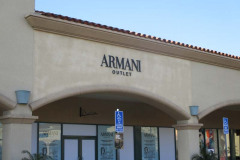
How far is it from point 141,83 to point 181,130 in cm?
345

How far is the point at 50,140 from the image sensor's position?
56.0ft

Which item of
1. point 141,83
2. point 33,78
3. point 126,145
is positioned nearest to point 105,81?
point 141,83

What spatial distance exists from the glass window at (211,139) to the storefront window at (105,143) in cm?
711

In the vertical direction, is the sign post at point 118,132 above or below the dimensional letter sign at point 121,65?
below

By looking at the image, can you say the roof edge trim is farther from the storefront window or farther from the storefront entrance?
the storefront entrance

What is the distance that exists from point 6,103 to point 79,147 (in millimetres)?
6677

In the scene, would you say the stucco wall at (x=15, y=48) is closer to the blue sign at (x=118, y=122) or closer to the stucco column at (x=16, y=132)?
the stucco column at (x=16, y=132)

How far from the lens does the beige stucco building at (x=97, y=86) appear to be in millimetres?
12398

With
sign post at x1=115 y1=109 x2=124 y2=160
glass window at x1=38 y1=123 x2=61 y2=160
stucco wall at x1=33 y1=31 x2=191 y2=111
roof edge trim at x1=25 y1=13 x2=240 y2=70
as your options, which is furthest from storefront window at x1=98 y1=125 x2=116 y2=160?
sign post at x1=115 y1=109 x2=124 y2=160

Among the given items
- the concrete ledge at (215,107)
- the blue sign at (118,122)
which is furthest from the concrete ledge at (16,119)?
the concrete ledge at (215,107)

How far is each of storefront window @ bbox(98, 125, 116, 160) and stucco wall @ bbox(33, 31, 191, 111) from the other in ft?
13.4

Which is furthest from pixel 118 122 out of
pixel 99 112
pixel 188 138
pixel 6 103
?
pixel 99 112

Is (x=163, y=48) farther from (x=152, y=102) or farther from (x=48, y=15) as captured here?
(x=48, y=15)

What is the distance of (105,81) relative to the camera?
47.9ft
